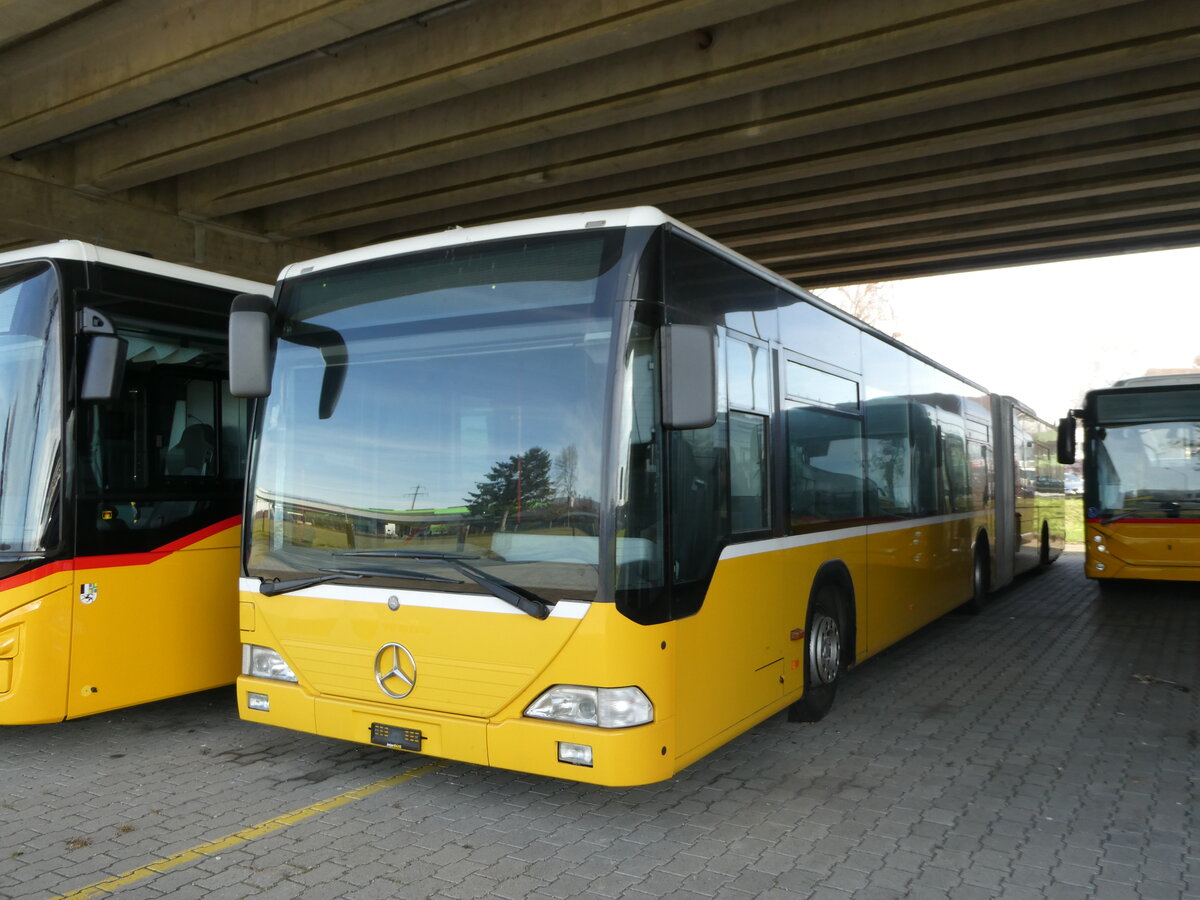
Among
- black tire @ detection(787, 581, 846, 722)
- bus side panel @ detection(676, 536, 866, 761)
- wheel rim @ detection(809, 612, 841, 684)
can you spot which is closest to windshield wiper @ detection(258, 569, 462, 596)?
bus side panel @ detection(676, 536, 866, 761)

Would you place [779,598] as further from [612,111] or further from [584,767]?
[612,111]

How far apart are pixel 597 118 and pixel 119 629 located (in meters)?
7.71

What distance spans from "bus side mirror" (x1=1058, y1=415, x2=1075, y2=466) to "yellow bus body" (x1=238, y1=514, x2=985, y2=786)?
965 centimetres

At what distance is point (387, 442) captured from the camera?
16.4ft

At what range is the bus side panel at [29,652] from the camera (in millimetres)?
5688

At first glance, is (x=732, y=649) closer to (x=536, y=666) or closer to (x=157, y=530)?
(x=536, y=666)

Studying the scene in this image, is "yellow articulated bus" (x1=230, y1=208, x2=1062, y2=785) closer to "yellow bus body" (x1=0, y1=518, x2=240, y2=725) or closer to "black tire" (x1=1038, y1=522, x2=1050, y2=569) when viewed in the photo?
"yellow bus body" (x1=0, y1=518, x2=240, y2=725)

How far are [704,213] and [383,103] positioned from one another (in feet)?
20.9

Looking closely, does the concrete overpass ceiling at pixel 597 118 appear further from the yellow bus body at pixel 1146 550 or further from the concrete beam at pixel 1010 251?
the yellow bus body at pixel 1146 550

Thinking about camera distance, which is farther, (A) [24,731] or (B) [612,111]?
(B) [612,111]

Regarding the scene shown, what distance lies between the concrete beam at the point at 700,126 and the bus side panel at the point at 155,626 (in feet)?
22.1

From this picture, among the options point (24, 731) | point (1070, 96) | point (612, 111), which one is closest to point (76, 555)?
point (24, 731)

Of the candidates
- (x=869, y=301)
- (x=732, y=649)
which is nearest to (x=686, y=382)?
(x=732, y=649)

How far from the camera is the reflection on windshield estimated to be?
42.5ft
